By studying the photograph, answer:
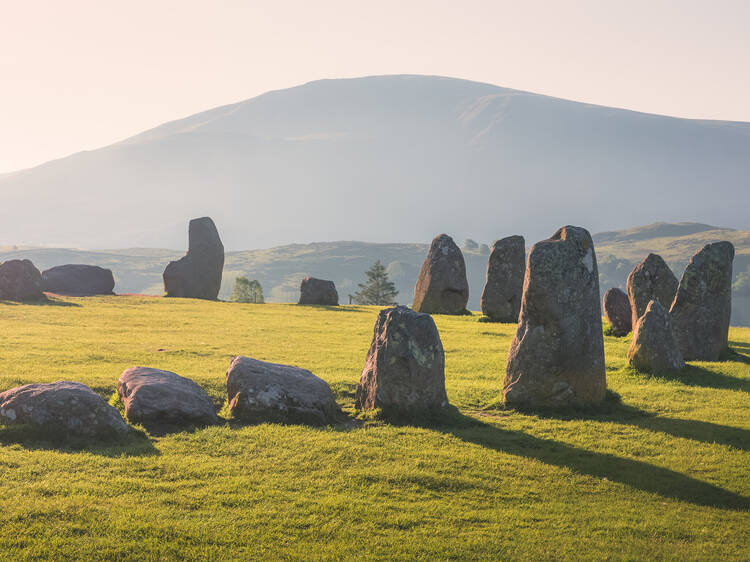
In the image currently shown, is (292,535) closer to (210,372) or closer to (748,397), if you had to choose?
(210,372)

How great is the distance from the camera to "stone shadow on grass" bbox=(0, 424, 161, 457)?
489 inches

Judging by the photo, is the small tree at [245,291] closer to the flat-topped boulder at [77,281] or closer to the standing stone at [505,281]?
the flat-topped boulder at [77,281]

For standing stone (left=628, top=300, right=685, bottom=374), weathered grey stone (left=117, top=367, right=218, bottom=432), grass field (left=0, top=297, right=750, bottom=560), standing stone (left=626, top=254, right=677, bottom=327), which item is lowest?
grass field (left=0, top=297, right=750, bottom=560)

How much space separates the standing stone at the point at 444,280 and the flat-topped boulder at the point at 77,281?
23.8m

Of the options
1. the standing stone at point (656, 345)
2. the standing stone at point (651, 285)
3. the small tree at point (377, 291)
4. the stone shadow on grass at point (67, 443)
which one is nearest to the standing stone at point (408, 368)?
the stone shadow on grass at point (67, 443)

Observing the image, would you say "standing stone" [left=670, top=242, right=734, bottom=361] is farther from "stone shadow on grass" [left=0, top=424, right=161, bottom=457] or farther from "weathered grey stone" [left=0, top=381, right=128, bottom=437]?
"weathered grey stone" [left=0, top=381, right=128, bottom=437]

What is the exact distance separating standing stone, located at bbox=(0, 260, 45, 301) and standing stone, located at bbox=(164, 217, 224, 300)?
37.8 ft

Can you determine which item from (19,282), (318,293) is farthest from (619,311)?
(19,282)

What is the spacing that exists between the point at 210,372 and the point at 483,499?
11.5 meters

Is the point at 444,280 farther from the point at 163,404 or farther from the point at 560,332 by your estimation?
the point at 163,404

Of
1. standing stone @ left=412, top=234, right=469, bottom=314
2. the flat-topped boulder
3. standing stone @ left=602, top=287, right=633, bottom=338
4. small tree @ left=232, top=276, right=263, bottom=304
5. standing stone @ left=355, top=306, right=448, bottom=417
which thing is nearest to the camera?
standing stone @ left=355, top=306, right=448, bottom=417

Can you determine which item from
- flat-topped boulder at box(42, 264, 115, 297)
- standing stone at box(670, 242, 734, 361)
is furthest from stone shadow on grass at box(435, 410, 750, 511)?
flat-topped boulder at box(42, 264, 115, 297)

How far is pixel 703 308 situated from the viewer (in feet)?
79.1

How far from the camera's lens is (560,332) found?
1658 cm
